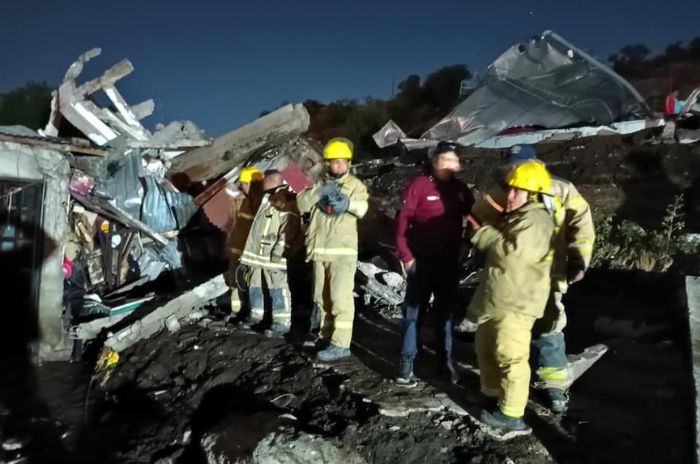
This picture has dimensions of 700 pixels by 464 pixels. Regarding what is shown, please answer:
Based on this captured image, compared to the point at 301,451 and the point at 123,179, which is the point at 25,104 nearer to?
the point at 123,179

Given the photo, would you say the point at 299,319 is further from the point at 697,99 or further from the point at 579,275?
the point at 697,99

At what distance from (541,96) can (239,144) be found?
653 centimetres

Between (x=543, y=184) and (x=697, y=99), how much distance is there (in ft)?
32.0

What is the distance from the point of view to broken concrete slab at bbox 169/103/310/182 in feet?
30.2

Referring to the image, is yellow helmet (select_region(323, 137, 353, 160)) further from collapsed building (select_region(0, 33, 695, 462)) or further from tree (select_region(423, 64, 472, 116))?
tree (select_region(423, 64, 472, 116))

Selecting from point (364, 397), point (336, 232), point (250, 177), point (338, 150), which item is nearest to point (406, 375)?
point (364, 397)

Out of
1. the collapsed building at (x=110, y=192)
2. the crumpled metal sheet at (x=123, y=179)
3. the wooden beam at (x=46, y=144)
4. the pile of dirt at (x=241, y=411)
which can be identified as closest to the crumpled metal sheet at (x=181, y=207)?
the collapsed building at (x=110, y=192)

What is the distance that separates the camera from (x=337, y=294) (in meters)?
4.84

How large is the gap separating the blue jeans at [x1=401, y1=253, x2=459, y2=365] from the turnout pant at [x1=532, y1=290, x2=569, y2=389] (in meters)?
0.69

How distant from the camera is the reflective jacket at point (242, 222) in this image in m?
6.32

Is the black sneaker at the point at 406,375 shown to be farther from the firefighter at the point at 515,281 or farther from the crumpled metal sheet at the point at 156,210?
the crumpled metal sheet at the point at 156,210

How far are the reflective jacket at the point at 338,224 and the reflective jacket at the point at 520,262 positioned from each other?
147 centimetres

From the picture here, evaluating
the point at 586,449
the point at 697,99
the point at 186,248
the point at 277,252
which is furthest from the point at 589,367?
the point at 697,99

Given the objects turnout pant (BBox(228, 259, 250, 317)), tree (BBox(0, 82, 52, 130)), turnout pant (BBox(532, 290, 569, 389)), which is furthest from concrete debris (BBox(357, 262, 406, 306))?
tree (BBox(0, 82, 52, 130))
